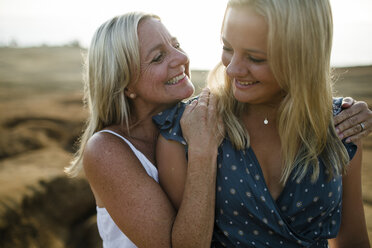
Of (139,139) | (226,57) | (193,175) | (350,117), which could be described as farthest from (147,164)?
(350,117)

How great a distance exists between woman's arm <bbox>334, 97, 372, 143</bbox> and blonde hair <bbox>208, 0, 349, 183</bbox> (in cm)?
5

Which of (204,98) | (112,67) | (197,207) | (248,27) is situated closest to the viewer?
(248,27)

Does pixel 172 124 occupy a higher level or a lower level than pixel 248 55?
lower

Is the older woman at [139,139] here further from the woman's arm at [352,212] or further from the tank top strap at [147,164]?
the woman's arm at [352,212]

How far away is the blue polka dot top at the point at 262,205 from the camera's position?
172 centimetres

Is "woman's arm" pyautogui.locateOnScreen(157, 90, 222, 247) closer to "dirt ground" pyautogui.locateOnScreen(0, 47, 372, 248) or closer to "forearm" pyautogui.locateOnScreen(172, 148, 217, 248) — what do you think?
"forearm" pyautogui.locateOnScreen(172, 148, 217, 248)

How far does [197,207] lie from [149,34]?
1.04 metres

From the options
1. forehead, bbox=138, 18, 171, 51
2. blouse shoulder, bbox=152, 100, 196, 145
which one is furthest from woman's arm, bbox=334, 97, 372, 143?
forehead, bbox=138, 18, 171, 51

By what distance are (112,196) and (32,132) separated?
152 inches

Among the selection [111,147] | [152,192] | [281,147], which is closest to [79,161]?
[111,147]

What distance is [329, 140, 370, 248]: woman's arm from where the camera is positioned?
1.91 m

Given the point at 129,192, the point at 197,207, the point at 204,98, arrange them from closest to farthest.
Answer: the point at 197,207, the point at 129,192, the point at 204,98

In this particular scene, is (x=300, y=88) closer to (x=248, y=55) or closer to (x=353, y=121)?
(x=248, y=55)

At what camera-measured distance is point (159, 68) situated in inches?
84.8
